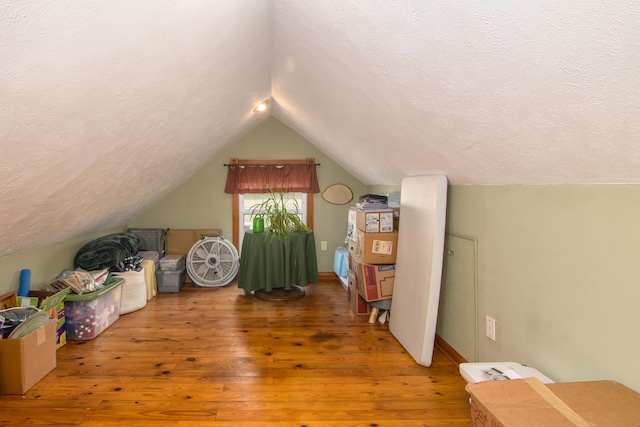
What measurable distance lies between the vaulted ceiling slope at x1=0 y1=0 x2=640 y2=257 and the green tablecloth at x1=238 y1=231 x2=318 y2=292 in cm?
153

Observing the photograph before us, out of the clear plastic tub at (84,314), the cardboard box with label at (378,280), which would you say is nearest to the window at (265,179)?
the cardboard box with label at (378,280)

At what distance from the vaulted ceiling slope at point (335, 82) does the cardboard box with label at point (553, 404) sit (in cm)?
79

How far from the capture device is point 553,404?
51.4 inches

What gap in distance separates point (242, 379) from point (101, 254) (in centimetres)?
212

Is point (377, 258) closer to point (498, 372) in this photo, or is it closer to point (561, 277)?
point (498, 372)

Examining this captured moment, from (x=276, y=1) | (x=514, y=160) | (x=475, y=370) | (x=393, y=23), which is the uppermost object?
(x=276, y=1)

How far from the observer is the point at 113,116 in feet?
6.03

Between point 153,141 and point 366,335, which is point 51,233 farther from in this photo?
point 366,335

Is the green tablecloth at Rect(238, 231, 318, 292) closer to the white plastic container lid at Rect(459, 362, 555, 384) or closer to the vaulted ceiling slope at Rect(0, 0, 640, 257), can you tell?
the vaulted ceiling slope at Rect(0, 0, 640, 257)

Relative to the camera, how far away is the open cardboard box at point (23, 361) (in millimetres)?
2234

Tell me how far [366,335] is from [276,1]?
258 cm

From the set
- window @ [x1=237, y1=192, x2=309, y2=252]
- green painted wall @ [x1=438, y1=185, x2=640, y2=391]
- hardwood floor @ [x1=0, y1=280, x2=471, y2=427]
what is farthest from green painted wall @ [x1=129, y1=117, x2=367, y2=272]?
green painted wall @ [x1=438, y1=185, x2=640, y2=391]

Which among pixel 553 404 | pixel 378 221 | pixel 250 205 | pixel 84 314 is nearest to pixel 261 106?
pixel 250 205

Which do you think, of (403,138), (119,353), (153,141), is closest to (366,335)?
(403,138)
